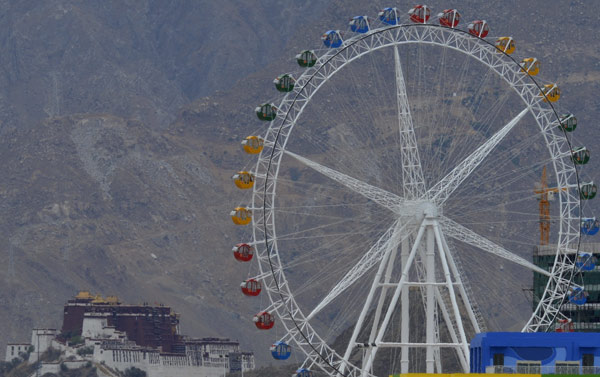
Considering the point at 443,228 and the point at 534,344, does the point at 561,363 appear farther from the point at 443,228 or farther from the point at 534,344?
the point at 443,228

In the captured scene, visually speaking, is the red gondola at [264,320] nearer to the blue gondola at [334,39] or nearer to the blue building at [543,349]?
the blue gondola at [334,39]

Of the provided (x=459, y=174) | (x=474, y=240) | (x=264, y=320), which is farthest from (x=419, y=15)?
(x=264, y=320)

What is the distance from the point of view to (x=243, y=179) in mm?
172000

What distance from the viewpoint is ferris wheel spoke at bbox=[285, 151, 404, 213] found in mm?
167875

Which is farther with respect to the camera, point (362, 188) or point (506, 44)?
point (506, 44)

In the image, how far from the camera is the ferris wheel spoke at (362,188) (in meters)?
168

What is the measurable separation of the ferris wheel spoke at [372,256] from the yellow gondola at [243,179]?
429 inches

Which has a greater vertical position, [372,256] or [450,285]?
[372,256]

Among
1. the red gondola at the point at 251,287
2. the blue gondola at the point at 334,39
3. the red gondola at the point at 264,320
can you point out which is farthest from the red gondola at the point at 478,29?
the red gondola at the point at 264,320

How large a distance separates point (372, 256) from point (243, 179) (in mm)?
12423

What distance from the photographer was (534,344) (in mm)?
128750

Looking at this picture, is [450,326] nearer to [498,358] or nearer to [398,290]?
[398,290]

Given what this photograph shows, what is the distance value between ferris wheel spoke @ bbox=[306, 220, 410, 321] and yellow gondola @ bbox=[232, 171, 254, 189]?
10.9 m

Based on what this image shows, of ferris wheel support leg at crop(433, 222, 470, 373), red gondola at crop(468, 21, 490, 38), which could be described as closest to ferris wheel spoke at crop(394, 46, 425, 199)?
ferris wheel support leg at crop(433, 222, 470, 373)
